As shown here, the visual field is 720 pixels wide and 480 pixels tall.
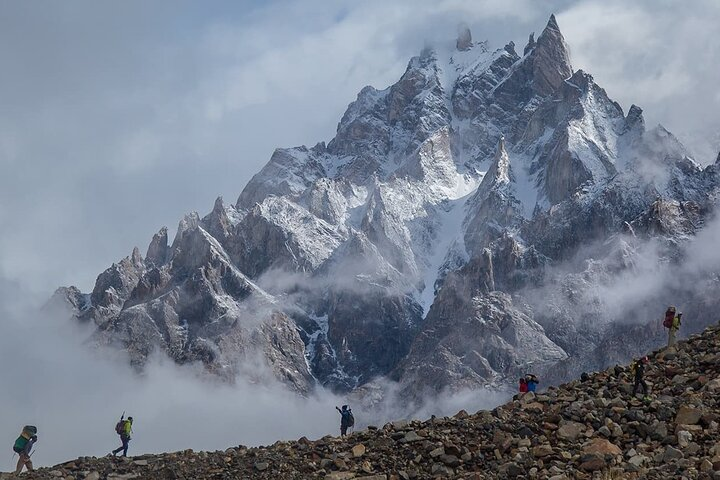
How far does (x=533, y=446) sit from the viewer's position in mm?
38812

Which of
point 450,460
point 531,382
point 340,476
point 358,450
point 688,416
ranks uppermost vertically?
point 531,382

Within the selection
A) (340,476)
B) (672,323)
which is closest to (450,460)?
→ (340,476)

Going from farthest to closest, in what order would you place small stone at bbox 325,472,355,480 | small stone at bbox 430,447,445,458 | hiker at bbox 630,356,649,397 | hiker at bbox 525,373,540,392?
hiker at bbox 525,373,540,392 → hiker at bbox 630,356,649,397 → small stone at bbox 430,447,445,458 → small stone at bbox 325,472,355,480

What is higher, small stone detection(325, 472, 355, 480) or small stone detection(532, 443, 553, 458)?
small stone detection(532, 443, 553, 458)

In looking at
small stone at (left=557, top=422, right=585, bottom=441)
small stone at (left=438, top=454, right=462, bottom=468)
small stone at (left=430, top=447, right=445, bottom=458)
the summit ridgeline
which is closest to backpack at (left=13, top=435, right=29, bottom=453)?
the summit ridgeline

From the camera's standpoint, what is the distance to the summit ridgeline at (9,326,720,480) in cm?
3616

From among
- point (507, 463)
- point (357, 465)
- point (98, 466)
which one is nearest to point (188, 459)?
point (98, 466)

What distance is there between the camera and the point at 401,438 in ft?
137

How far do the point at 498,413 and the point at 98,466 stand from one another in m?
15.8

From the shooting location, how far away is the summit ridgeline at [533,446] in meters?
36.2

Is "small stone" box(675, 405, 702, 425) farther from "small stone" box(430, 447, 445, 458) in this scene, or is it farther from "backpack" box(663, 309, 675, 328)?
"backpack" box(663, 309, 675, 328)

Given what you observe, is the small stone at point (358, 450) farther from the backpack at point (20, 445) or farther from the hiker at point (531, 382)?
the hiker at point (531, 382)

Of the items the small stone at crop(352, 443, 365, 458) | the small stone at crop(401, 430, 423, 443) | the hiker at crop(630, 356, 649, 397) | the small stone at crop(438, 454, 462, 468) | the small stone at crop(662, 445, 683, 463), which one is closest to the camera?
the small stone at crop(662, 445, 683, 463)

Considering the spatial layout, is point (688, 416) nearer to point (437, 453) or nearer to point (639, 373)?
point (639, 373)
